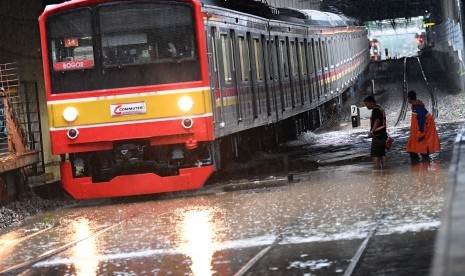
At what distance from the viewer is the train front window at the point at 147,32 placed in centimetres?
1532

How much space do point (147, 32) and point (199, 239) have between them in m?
5.36

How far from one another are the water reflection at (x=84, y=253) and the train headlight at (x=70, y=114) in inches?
102

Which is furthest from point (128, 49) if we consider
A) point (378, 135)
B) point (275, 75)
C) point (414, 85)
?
point (414, 85)

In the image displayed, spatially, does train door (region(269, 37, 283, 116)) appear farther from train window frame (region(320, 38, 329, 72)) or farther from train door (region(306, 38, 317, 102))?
train window frame (region(320, 38, 329, 72))

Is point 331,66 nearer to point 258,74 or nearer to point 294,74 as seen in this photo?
point 294,74

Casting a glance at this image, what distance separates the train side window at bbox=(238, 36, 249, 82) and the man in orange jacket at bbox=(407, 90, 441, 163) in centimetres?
304

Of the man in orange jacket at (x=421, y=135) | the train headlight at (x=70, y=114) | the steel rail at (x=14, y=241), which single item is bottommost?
the steel rail at (x=14, y=241)

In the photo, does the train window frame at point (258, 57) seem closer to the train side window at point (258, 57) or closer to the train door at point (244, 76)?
the train side window at point (258, 57)

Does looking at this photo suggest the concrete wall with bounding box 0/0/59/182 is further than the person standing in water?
Yes

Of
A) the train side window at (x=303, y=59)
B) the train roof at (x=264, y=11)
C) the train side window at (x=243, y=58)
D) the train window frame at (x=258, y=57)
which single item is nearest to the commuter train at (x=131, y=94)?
the train roof at (x=264, y=11)

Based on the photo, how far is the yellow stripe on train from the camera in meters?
15.1

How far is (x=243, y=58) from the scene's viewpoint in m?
18.9

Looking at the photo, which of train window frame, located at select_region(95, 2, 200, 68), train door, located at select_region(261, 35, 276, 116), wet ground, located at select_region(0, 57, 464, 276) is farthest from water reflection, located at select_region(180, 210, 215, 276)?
train door, located at select_region(261, 35, 276, 116)

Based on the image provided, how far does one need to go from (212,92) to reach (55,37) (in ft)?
8.13
